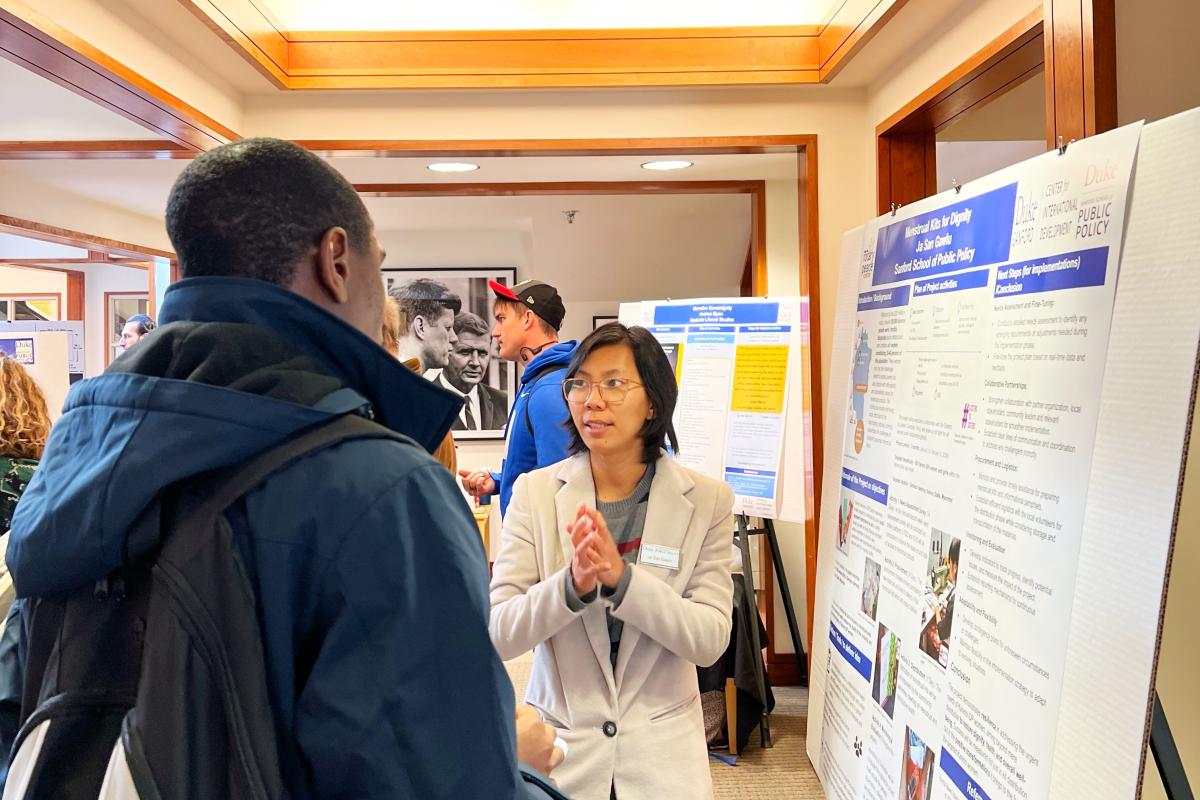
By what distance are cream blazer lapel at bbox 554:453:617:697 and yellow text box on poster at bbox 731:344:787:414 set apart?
1.55 m

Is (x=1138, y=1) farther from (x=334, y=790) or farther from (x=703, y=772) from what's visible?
(x=334, y=790)

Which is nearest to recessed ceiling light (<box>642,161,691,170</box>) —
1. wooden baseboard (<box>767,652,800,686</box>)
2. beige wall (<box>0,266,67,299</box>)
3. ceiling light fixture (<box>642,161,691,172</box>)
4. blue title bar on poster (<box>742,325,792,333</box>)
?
ceiling light fixture (<box>642,161,691,172</box>)

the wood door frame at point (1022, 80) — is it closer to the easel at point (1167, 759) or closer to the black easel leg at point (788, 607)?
the easel at point (1167, 759)

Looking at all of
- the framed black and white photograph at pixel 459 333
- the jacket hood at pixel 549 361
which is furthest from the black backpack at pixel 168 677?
the framed black and white photograph at pixel 459 333

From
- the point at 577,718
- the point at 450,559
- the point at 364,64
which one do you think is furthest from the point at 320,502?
the point at 364,64

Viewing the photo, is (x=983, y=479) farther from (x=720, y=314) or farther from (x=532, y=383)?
(x=720, y=314)

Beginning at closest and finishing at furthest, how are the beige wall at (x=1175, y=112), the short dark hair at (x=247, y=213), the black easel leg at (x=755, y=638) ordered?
the short dark hair at (x=247, y=213) → the beige wall at (x=1175, y=112) → the black easel leg at (x=755, y=638)

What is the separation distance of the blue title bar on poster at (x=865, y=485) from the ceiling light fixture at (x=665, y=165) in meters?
1.99

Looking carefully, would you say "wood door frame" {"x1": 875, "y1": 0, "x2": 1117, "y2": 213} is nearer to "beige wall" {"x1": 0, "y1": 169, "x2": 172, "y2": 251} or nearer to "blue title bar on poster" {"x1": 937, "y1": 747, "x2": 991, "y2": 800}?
"blue title bar on poster" {"x1": 937, "y1": 747, "x2": 991, "y2": 800}

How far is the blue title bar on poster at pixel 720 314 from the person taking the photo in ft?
10.9

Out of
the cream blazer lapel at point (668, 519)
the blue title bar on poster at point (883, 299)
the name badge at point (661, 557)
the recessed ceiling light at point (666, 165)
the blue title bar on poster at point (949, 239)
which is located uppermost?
the recessed ceiling light at point (666, 165)

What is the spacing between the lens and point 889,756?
1.92 meters

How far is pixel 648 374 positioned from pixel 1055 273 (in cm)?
80

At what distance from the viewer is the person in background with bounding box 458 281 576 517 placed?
2.39m
